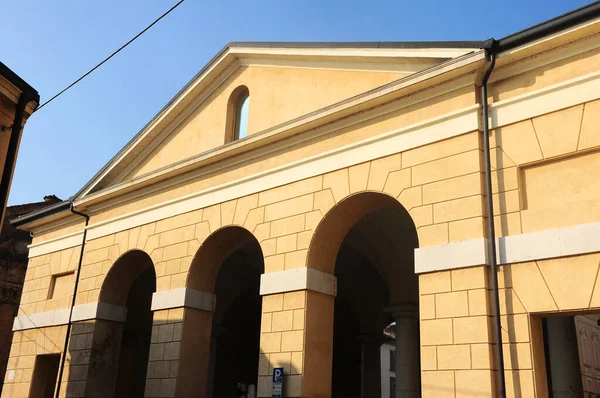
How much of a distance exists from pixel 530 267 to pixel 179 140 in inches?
361

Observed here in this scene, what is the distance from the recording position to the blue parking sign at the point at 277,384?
1073 centimetres

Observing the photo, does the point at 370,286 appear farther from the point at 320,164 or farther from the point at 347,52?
the point at 347,52

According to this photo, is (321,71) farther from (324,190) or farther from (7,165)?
(7,165)

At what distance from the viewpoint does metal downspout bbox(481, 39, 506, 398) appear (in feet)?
28.3

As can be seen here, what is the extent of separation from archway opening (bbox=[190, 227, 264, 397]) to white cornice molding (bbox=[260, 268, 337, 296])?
1.90m

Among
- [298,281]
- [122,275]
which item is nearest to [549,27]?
[298,281]

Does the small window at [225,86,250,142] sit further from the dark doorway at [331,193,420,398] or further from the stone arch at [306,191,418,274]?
the stone arch at [306,191,418,274]

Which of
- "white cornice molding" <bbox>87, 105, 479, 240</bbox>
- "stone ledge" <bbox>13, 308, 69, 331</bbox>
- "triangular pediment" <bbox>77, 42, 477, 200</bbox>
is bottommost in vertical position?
"stone ledge" <bbox>13, 308, 69, 331</bbox>

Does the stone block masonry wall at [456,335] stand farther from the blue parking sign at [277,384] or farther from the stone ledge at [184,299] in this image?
the stone ledge at [184,299]

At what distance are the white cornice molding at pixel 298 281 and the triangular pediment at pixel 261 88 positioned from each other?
3124 mm

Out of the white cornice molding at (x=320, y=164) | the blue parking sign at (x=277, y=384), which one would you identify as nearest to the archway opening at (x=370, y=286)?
the white cornice molding at (x=320, y=164)

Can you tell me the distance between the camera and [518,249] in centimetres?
898

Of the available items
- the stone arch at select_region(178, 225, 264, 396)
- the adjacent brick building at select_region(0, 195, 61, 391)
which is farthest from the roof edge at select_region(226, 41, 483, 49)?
the adjacent brick building at select_region(0, 195, 61, 391)

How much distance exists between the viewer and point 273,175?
1260cm
